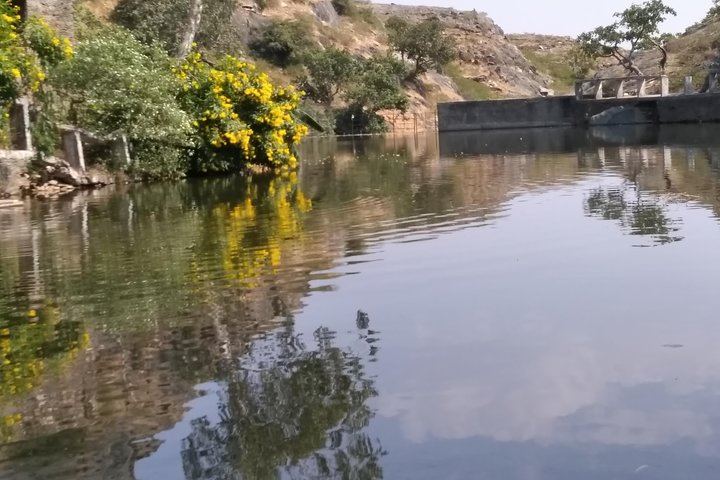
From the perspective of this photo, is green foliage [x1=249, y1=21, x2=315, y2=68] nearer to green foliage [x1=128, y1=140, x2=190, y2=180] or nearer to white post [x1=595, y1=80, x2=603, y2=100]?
white post [x1=595, y1=80, x2=603, y2=100]

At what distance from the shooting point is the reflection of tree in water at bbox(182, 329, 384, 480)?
169 inches

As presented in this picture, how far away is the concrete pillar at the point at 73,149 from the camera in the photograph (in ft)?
65.5

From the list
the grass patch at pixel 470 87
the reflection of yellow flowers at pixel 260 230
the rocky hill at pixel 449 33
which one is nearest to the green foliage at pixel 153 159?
the reflection of yellow flowers at pixel 260 230

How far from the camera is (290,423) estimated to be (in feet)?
15.9

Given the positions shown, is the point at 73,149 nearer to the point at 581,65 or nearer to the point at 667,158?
the point at 667,158

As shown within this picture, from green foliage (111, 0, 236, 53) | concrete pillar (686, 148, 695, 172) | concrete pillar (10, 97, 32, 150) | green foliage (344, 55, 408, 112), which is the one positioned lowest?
concrete pillar (686, 148, 695, 172)

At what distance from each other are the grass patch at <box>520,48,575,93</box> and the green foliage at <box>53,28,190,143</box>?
226 feet

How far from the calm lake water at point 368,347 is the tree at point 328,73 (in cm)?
4563

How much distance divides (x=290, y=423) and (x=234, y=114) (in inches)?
703

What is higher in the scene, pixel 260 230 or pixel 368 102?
pixel 368 102

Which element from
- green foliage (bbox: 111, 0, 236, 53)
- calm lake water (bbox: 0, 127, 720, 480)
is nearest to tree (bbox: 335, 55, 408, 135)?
green foliage (bbox: 111, 0, 236, 53)

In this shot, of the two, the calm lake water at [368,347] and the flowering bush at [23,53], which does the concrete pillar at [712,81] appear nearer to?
the flowering bush at [23,53]

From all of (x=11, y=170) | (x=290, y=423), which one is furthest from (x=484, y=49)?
(x=290, y=423)

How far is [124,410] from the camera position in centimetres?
514
